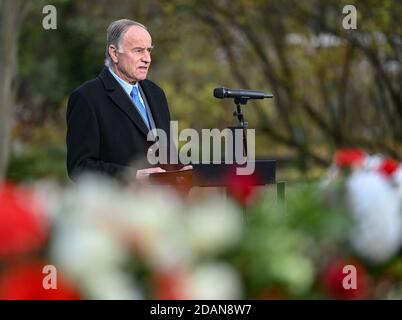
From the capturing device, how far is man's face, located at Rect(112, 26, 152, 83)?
370 centimetres

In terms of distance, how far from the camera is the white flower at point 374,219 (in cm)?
184

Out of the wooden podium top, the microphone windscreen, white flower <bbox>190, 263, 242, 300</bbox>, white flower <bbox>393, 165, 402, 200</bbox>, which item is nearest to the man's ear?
the microphone windscreen

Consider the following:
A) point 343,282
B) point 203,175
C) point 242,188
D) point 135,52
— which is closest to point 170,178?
point 203,175

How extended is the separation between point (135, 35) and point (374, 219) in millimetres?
2012

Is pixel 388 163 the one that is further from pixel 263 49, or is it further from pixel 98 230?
pixel 263 49

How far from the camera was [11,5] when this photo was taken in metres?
17.1

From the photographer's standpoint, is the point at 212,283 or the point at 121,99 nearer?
the point at 212,283

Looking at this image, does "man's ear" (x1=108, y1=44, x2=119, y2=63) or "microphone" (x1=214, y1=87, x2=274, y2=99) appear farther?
"man's ear" (x1=108, y1=44, x2=119, y2=63)

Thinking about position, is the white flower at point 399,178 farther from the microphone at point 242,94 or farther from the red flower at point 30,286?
the microphone at point 242,94

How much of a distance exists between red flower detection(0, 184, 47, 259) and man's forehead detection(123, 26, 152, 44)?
7.05ft

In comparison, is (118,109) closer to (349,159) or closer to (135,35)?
(135,35)

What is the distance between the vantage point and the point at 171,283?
149cm

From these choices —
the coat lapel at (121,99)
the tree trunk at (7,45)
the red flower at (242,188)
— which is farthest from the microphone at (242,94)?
the tree trunk at (7,45)

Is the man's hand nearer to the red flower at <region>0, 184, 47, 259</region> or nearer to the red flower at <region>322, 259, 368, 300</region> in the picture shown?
the red flower at <region>322, 259, 368, 300</region>
